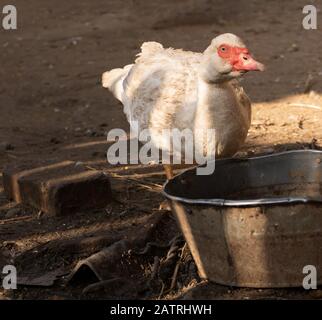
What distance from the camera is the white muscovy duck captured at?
459cm

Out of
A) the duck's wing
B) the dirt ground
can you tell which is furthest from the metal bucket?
the duck's wing

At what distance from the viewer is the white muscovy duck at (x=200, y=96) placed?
459cm

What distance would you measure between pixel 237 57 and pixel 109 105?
2914 mm

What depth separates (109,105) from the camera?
7301mm

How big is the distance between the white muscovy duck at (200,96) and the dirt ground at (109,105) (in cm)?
50

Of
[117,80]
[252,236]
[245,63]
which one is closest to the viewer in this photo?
[252,236]

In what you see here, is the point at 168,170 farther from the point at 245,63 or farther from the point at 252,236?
the point at 252,236

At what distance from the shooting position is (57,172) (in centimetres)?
513

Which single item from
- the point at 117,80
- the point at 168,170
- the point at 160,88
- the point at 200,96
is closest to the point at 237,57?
the point at 200,96

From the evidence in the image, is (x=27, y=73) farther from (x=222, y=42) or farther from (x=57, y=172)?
(x=222, y=42)

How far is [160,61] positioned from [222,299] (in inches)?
79.4

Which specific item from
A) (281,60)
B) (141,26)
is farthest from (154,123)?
(141,26)
